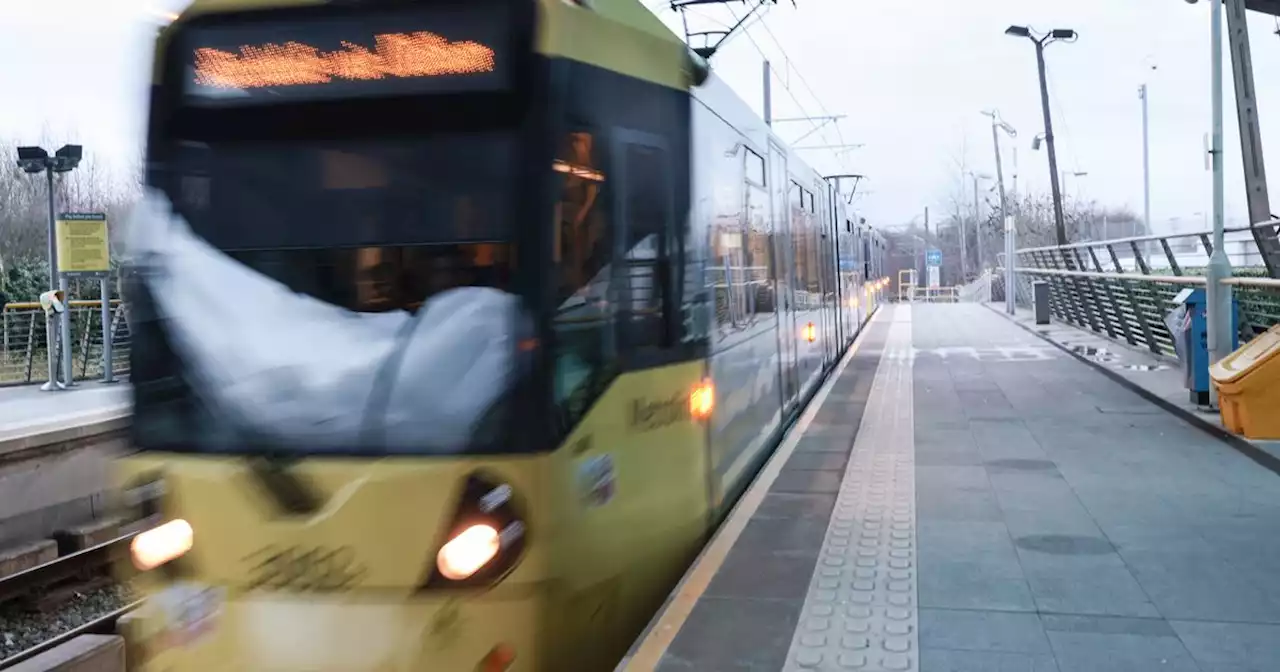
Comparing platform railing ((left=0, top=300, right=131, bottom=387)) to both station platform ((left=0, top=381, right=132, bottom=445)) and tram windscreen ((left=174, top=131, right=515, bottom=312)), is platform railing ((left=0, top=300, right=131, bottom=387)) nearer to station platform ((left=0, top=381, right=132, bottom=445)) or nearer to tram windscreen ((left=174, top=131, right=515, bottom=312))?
station platform ((left=0, top=381, right=132, bottom=445))

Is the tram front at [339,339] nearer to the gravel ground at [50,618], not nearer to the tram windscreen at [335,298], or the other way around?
the tram windscreen at [335,298]

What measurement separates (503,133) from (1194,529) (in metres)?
5.15

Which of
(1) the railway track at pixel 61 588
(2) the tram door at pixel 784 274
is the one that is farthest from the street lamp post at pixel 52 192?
(2) the tram door at pixel 784 274

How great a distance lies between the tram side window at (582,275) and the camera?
4164mm

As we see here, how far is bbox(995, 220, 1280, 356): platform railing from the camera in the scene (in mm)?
12016

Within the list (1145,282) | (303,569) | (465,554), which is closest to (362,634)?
(303,569)

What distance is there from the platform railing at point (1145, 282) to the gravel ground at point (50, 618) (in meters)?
10.3

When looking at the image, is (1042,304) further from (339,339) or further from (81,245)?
(339,339)

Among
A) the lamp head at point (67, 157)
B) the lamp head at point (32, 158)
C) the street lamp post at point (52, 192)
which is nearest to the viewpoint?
the street lamp post at point (52, 192)

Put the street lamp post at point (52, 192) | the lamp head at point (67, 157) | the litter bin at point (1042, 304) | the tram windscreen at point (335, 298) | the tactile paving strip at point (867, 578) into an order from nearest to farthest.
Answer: the tram windscreen at point (335, 298) → the tactile paving strip at point (867, 578) → the street lamp post at point (52, 192) → the lamp head at point (67, 157) → the litter bin at point (1042, 304)

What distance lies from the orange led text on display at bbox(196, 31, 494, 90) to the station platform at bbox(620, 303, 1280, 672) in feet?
8.47

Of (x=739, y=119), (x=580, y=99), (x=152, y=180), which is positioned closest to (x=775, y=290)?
(x=739, y=119)

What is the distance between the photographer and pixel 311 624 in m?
4.02

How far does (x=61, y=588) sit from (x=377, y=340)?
19.0ft
